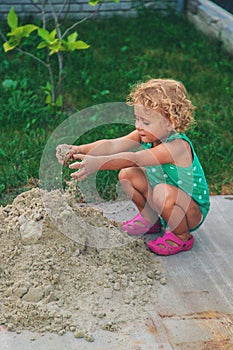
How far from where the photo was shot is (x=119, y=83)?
6.31m

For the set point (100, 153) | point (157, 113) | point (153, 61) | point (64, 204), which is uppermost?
point (157, 113)

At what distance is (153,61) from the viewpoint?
6910 mm

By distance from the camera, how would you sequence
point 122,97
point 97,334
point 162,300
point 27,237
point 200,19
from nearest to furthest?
1. point 97,334
2. point 162,300
3. point 27,237
4. point 122,97
5. point 200,19

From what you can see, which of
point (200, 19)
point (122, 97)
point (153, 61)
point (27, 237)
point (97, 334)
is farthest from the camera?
point (200, 19)

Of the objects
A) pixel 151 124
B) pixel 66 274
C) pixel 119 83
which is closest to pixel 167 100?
pixel 151 124

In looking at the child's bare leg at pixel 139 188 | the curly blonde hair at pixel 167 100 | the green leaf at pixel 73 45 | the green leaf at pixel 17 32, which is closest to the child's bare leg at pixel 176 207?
the child's bare leg at pixel 139 188

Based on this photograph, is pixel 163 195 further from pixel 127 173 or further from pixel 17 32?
pixel 17 32

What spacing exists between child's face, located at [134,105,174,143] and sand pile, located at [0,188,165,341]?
0.61m

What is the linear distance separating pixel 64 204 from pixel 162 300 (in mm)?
797

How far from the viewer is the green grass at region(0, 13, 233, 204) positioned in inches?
193

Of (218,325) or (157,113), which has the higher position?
(157,113)

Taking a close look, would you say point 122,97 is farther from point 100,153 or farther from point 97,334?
point 97,334

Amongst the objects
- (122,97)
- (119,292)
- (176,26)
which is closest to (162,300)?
(119,292)

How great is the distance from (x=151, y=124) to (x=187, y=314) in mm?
998
